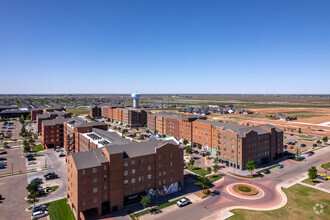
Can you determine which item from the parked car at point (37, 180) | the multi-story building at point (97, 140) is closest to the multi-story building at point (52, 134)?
the multi-story building at point (97, 140)

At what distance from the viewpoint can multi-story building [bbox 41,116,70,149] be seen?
96.0 metres

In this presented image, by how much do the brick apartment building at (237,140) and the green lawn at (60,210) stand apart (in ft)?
176

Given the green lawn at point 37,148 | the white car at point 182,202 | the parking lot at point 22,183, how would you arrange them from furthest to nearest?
the green lawn at point 37,148, the white car at point 182,202, the parking lot at point 22,183

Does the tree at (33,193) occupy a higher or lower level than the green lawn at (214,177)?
higher

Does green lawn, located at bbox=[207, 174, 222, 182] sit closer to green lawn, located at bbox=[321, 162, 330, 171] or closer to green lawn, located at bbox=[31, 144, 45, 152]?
green lawn, located at bbox=[321, 162, 330, 171]

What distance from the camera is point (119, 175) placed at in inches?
1795

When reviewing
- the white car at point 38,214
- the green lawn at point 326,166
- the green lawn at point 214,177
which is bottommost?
the white car at point 38,214

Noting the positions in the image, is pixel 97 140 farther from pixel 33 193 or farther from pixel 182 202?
pixel 182 202

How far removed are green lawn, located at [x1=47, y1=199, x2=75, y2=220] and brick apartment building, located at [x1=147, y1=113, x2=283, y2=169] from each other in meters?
53.5

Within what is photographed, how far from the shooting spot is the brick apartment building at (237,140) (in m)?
71.6

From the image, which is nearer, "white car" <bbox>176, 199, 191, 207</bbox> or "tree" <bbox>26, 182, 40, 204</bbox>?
"tree" <bbox>26, 182, 40, 204</bbox>

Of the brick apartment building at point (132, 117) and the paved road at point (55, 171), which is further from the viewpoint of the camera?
the brick apartment building at point (132, 117)

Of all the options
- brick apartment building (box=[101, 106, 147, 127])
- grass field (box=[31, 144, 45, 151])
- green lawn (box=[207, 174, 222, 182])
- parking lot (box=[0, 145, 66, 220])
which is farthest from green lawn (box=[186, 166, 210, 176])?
brick apartment building (box=[101, 106, 147, 127])

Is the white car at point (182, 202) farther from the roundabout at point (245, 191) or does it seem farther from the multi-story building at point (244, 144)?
the multi-story building at point (244, 144)
